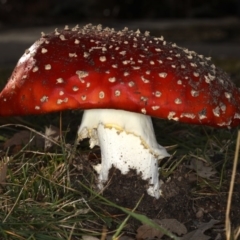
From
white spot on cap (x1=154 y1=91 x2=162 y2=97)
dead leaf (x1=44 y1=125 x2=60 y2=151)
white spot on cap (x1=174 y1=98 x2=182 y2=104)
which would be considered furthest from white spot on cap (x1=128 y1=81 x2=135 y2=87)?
dead leaf (x1=44 y1=125 x2=60 y2=151)

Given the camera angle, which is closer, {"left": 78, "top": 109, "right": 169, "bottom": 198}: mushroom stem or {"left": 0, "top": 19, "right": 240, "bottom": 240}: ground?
{"left": 0, "top": 19, "right": 240, "bottom": 240}: ground

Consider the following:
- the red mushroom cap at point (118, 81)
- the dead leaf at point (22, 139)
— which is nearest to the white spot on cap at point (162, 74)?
the red mushroom cap at point (118, 81)

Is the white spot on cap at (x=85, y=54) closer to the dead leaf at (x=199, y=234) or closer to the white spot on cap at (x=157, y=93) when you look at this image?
the white spot on cap at (x=157, y=93)

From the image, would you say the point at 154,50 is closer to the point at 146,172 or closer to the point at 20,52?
the point at 146,172

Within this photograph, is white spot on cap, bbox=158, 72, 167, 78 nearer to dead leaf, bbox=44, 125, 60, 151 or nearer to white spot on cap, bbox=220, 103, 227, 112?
white spot on cap, bbox=220, 103, 227, 112

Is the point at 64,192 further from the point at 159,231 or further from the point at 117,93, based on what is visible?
the point at 117,93

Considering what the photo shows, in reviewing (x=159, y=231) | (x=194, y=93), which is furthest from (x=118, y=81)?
(x=159, y=231)

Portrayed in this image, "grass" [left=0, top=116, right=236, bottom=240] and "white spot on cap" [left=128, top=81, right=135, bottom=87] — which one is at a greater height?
"white spot on cap" [left=128, top=81, right=135, bottom=87]

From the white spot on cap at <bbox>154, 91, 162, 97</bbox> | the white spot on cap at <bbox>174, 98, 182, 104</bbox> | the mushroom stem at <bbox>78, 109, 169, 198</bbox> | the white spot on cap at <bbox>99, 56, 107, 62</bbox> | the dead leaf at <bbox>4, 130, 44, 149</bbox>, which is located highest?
the white spot on cap at <bbox>99, 56, 107, 62</bbox>

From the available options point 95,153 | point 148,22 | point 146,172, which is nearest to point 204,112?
point 146,172

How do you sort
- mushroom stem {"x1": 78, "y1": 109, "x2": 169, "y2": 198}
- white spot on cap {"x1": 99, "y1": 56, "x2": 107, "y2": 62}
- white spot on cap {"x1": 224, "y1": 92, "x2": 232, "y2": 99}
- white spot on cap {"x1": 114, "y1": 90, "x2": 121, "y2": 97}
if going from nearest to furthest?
white spot on cap {"x1": 114, "y1": 90, "x2": 121, "y2": 97}
white spot on cap {"x1": 99, "y1": 56, "x2": 107, "y2": 62}
white spot on cap {"x1": 224, "y1": 92, "x2": 232, "y2": 99}
mushroom stem {"x1": 78, "y1": 109, "x2": 169, "y2": 198}
